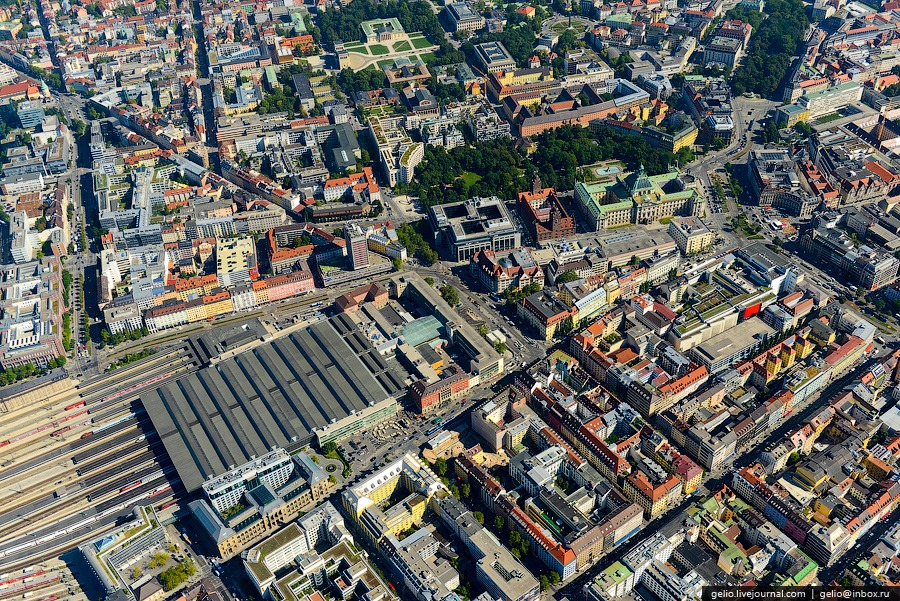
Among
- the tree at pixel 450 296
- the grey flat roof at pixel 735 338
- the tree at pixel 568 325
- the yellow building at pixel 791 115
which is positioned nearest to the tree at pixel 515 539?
the tree at pixel 568 325

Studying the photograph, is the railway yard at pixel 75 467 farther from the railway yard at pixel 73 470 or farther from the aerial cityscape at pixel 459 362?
the aerial cityscape at pixel 459 362

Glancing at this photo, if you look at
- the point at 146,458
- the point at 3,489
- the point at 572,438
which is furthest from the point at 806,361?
the point at 3,489

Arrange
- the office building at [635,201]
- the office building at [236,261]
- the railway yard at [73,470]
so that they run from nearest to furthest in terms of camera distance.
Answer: the railway yard at [73,470] < the office building at [236,261] < the office building at [635,201]

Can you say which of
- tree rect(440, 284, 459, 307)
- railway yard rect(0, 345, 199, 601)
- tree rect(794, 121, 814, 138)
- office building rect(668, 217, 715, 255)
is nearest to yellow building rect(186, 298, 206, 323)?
railway yard rect(0, 345, 199, 601)

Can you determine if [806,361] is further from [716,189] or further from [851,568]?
[716,189]

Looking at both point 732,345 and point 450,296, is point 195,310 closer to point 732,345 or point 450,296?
point 450,296

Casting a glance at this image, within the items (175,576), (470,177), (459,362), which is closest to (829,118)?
(470,177)
